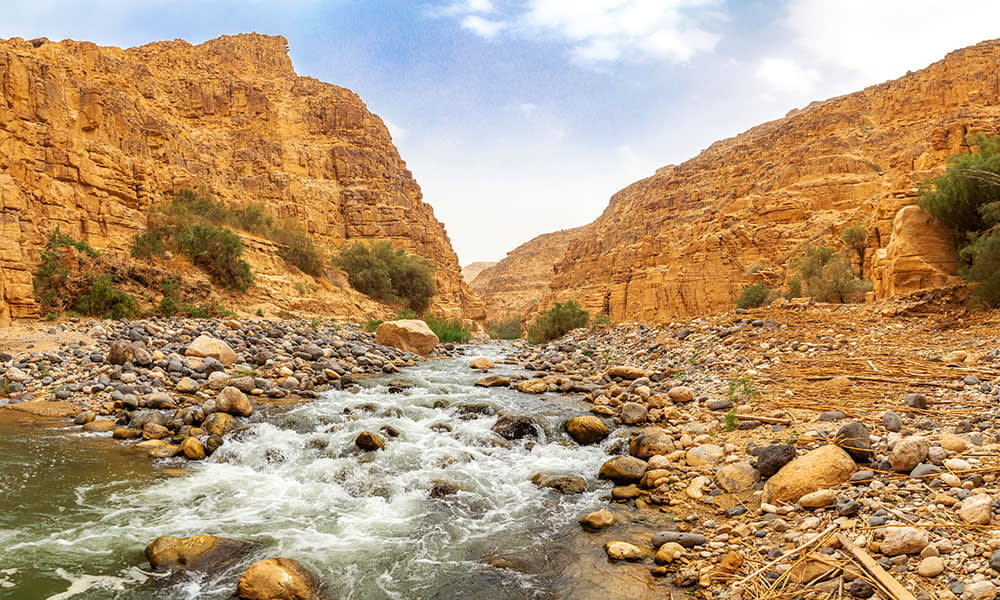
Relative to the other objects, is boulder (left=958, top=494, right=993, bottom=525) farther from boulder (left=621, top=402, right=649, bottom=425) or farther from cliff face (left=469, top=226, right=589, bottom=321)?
cliff face (left=469, top=226, right=589, bottom=321)

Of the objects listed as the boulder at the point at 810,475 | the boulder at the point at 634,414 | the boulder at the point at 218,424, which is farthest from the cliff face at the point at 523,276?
the boulder at the point at 810,475

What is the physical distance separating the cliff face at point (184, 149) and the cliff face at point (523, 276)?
2405 centimetres

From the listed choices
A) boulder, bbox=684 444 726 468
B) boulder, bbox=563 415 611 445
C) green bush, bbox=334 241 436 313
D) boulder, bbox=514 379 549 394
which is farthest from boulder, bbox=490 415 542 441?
green bush, bbox=334 241 436 313

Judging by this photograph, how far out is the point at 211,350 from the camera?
10.4 m

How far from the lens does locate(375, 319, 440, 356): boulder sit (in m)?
16.9

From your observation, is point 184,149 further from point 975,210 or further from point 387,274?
point 975,210

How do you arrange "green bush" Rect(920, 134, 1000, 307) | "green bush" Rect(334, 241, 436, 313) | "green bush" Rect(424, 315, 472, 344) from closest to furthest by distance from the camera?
"green bush" Rect(920, 134, 1000, 307) < "green bush" Rect(424, 315, 472, 344) < "green bush" Rect(334, 241, 436, 313)

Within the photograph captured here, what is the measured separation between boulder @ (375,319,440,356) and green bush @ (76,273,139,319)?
296 inches

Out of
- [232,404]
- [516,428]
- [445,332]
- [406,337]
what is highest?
[406,337]

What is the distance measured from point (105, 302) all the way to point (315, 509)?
12428mm

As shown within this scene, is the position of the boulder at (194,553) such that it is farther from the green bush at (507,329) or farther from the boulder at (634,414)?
the green bush at (507,329)

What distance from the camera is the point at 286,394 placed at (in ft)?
30.0

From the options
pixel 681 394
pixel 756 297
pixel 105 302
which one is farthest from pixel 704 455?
pixel 756 297

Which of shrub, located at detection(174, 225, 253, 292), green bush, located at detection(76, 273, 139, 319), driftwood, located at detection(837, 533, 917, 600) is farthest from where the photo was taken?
shrub, located at detection(174, 225, 253, 292)
